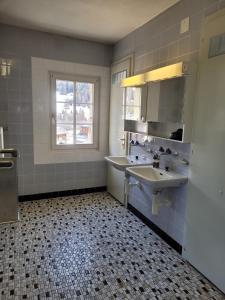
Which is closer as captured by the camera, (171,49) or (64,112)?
(171,49)

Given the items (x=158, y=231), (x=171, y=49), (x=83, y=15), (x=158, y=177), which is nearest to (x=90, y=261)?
(x=158, y=231)

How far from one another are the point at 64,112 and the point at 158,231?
211cm

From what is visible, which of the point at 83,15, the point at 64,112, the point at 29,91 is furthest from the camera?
the point at 64,112

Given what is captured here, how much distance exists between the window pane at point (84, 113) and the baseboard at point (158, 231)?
148 centimetres

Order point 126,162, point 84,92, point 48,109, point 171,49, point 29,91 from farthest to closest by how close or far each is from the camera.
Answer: point 84,92 < point 48,109 < point 29,91 < point 126,162 < point 171,49

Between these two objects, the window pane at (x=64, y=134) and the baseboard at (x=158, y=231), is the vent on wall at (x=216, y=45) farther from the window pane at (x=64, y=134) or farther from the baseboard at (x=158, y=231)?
the window pane at (x=64, y=134)

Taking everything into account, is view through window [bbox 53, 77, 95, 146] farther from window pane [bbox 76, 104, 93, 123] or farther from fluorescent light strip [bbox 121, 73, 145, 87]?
fluorescent light strip [bbox 121, 73, 145, 87]

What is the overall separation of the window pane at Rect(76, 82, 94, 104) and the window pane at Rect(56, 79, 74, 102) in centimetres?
10

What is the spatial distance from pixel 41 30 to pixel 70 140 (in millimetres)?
1566

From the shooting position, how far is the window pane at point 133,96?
266cm

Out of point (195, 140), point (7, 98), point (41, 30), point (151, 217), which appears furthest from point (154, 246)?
point (41, 30)

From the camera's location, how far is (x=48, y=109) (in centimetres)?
319

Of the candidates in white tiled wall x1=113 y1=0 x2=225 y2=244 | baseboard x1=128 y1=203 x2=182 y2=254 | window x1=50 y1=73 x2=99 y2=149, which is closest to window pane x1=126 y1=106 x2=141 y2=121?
white tiled wall x1=113 y1=0 x2=225 y2=244

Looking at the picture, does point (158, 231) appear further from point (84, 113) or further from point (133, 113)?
point (84, 113)
